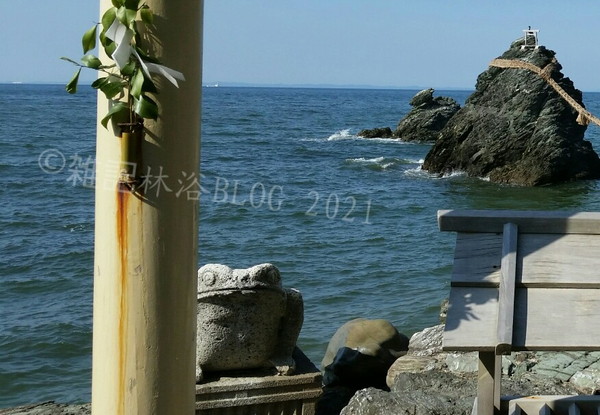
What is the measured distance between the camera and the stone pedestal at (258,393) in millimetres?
5391

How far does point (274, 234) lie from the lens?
16859mm

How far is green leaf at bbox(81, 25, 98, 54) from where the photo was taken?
1.73 m

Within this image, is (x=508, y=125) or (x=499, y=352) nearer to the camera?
(x=499, y=352)

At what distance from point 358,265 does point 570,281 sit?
40.1 ft

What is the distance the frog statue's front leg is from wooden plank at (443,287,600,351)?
3.07 metres

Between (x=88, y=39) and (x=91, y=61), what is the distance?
5 centimetres

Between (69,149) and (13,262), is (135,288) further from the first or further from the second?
(69,149)

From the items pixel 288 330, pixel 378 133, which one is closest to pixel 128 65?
pixel 288 330

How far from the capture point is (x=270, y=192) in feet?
76.3

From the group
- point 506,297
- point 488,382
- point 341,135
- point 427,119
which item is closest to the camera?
point 506,297

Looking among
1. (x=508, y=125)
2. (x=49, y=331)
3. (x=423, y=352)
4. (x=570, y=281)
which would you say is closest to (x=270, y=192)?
(x=508, y=125)

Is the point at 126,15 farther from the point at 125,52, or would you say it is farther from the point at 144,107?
the point at 144,107

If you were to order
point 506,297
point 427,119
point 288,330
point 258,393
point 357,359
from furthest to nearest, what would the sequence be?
point 427,119
point 357,359
point 288,330
point 258,393
point 506,297

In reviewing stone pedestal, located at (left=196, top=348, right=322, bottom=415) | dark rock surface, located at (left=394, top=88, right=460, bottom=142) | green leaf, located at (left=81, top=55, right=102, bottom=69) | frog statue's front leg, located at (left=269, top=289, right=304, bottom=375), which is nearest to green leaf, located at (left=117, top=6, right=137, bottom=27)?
green leaf, located at (left=81, top=55, right=102, bottom=69)
